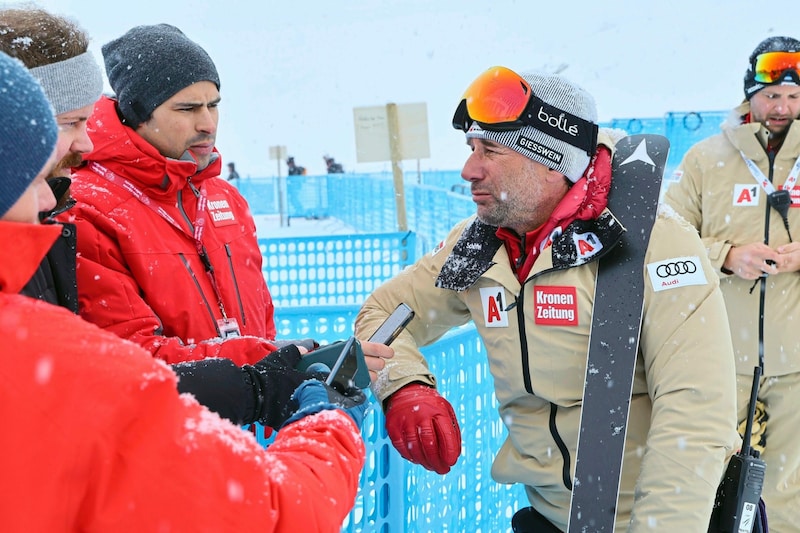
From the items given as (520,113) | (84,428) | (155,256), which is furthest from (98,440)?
(520,113)

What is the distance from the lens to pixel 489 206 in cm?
240

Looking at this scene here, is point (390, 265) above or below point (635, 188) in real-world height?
below

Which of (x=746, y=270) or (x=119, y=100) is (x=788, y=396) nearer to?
(x=746, y=270)

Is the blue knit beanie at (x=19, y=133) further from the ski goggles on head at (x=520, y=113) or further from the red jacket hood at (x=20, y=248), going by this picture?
the ski goggles on head at (x=520, y=113)

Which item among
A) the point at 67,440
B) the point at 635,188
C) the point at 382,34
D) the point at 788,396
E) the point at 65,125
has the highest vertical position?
the point at 382,34

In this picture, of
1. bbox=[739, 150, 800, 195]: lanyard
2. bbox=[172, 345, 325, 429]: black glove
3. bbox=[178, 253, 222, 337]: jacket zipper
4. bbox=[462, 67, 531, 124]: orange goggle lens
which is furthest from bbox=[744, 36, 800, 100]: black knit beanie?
bbox=[172, 345, 325, 429]: black glove

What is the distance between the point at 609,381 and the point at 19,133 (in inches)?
63.2

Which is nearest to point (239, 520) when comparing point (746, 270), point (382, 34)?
point (746, 270)

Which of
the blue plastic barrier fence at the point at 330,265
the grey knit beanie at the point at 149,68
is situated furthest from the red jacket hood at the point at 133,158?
the blue plastic barrier fence at the point at 330,265

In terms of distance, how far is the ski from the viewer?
6.72 ft

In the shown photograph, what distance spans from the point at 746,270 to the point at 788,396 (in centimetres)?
69

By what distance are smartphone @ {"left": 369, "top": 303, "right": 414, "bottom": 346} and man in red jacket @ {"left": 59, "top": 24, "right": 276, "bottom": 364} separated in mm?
409

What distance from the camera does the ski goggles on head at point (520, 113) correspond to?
235cm

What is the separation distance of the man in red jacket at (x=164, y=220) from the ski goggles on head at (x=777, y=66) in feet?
9.69
